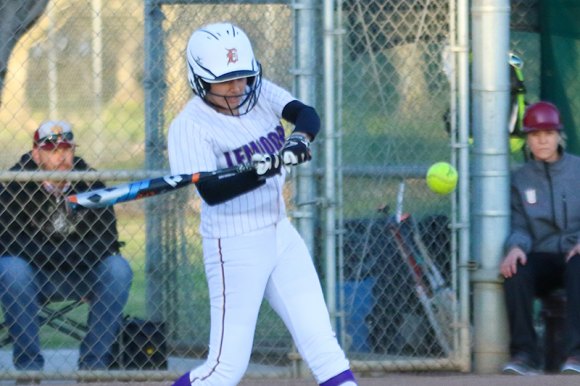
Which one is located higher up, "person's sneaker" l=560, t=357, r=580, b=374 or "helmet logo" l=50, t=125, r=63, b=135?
"helmet logo" l=50, t=125, r=63, b=135

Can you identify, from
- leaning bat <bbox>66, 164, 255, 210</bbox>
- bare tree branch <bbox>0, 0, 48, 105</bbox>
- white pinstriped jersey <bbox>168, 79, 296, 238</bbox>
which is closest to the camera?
leaning bat <bbox>66, 164, 255, 210</bbox>

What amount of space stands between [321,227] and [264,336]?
0.77 meters

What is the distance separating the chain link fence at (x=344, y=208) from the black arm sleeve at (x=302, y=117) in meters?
1.25

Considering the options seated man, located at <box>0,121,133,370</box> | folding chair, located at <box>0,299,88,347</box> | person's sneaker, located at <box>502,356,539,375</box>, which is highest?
seated man, located at <box>0,121,133,370</box>

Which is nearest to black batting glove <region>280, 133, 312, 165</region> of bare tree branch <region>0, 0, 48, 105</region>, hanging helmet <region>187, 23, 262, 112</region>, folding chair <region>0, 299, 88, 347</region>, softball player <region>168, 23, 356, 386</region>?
softball player <region>168, 23, 356, 386</region>

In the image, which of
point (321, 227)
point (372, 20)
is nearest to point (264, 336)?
point (321, 227)

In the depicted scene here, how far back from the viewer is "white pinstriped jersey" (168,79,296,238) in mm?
4051

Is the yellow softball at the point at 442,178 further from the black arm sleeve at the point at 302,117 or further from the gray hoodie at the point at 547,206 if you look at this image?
the black arm sleeve at the point at 302,117

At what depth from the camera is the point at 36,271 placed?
5.75 meters

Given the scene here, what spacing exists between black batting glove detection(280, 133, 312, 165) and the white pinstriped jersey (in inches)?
6.2

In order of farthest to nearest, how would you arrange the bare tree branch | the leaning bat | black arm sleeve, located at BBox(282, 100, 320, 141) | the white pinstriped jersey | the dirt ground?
the bare tree branch
the dirt ground
black arm sleeve, located at BBox(282, 100, 320, 141)
the white pinstriped jersey
the leaning bat

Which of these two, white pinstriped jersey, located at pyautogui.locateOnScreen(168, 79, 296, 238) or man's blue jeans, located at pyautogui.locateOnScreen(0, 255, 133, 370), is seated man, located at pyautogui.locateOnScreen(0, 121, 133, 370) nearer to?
man's blue jeans, located at pyautogui.locateOnScreen(0, 255, 133, 370)

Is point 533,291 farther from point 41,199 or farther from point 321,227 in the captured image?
point 41,199

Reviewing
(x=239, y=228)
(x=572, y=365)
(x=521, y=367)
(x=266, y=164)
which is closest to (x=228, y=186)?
(x=266, y=164)
